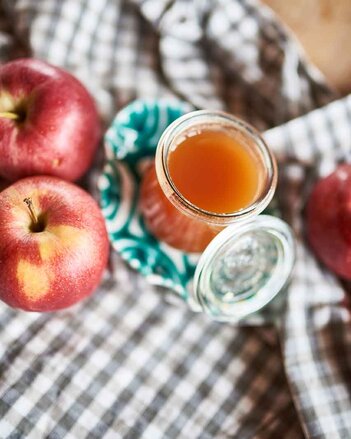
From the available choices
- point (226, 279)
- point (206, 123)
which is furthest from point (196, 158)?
point (226, 279)

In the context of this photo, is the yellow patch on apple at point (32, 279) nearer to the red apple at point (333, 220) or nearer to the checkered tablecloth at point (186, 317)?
the checkered tablecloth at point (186, 317)

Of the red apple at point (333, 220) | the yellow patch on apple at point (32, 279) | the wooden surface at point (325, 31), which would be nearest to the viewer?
the yellow patch on apple at point (32, 279)

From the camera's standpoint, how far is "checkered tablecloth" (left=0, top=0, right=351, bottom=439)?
675 mm

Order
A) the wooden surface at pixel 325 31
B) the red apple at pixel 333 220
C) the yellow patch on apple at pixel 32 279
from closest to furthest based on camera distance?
the yellow patch on apple at pixel 32 279
the red apple at pixel 333 220
the wooden surface at pixel 325 31

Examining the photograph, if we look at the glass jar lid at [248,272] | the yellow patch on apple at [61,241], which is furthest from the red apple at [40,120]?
the glass jar lid at [248,272]

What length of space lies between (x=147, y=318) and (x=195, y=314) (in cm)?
6

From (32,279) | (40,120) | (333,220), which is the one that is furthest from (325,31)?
(32,279)

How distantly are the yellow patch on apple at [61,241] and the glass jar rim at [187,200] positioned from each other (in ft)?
0.35

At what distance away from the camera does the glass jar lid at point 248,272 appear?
672 millimetres

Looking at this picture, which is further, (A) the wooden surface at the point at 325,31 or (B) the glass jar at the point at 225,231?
(A) the wooden surface at the point at 325,31

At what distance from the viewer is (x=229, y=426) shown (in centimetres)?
69

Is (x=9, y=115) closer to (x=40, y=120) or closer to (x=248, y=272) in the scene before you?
(x=40, y=120)

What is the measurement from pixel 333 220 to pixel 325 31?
300 millimetres

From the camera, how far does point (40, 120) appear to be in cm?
64
